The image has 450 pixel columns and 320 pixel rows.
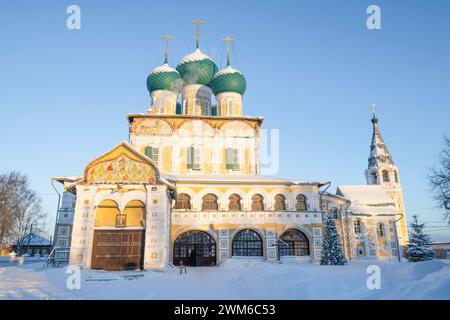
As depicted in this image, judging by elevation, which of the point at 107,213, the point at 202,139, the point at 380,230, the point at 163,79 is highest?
the point at 163,79

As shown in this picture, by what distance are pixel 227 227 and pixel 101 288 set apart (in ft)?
37.3

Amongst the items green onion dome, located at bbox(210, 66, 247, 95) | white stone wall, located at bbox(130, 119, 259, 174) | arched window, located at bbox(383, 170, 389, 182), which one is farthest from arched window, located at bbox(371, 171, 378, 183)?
green onion dome, located at bbox(210, 66, 247, 95)

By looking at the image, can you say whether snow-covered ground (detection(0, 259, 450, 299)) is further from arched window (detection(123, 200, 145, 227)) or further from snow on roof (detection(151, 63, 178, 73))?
snow on roof (detection(151, 63, 178, 73))

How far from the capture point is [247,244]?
70.6 feet

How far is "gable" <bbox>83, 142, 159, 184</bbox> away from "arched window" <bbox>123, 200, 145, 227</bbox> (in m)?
1.16

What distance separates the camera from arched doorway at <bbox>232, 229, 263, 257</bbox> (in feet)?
70.1

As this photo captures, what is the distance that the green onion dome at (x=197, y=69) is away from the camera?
29.7 m

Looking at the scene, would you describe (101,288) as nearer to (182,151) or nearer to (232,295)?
(232,295)

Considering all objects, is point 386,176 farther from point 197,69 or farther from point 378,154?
point 197,69

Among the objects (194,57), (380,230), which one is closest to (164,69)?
(194,57)

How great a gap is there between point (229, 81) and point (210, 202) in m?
11.8

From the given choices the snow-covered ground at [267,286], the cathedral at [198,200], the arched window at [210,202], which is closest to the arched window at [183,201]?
the cathedral at [198,200]

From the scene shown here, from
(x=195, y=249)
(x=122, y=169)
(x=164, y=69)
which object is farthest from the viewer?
(x=164, y=69)
